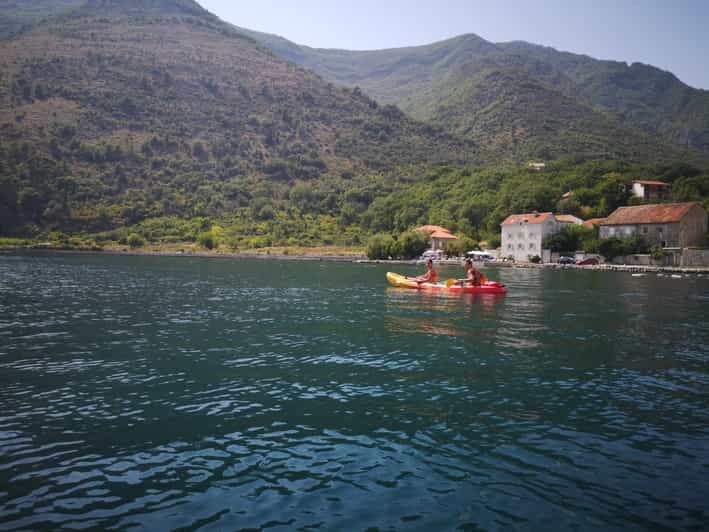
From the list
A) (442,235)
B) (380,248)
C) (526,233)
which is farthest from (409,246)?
(526,233)

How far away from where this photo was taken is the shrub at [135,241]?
5561 inches

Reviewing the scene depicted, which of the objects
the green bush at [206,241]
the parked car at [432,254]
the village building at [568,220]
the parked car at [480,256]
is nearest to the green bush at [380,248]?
the parked car at [432,254]

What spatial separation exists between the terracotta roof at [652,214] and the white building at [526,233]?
993 centimetres

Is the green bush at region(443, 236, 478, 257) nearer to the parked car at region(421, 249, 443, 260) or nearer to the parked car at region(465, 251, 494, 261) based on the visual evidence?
the parked car at region(421, 249, 443, 260)

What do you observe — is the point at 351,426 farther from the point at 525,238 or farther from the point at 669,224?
the point at 525,238

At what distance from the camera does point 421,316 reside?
30.5 m

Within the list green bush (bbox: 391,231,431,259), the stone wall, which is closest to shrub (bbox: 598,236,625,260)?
the stone wall

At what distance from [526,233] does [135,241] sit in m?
100

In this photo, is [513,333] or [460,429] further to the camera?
[513,333]

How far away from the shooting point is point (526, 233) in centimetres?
10525

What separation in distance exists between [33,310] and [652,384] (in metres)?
31.7

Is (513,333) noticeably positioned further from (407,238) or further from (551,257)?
(407,238)

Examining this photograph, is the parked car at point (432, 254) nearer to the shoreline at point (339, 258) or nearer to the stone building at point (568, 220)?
the shoreline at point (339, 258)

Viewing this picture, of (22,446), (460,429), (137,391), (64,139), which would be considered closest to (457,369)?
(460,429)
